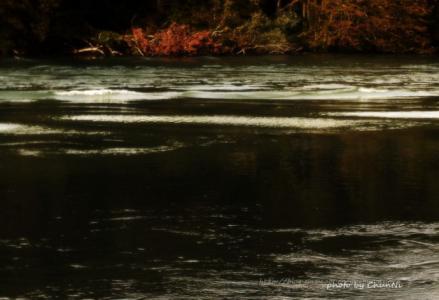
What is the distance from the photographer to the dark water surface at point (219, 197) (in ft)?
23.3

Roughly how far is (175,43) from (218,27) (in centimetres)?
242

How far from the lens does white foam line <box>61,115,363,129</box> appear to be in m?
16.8

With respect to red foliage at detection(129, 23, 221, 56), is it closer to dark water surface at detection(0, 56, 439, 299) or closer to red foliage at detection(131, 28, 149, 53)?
red foliage at detection(131, 28, 149, 53)

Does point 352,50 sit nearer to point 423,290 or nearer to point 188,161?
point 188,161

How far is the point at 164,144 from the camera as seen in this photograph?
14.4m

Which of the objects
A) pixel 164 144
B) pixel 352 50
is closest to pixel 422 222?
pixel 164 144

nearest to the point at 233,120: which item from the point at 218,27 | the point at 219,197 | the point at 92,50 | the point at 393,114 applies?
the point at 393,114

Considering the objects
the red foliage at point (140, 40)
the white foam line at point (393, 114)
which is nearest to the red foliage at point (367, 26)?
the red foliage at point (140, 40)

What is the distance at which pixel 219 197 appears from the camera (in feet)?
33.4

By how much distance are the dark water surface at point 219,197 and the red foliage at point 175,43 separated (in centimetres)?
2108

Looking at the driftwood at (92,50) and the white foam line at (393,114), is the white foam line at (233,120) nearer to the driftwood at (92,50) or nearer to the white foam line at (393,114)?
the white foam line at (393,114)

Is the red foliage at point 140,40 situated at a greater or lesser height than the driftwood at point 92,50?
greater

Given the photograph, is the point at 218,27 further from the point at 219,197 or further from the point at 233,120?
the point at 219,197

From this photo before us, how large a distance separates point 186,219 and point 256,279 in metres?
2.13
